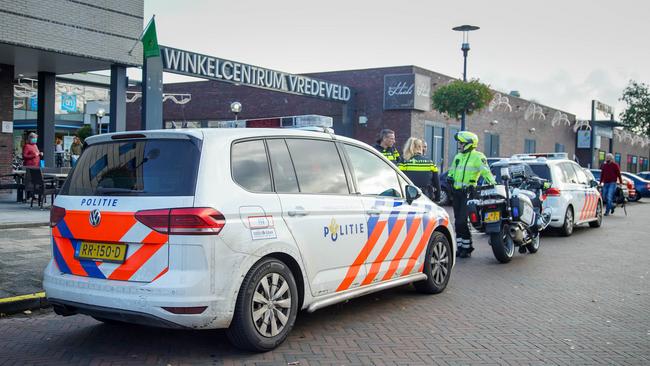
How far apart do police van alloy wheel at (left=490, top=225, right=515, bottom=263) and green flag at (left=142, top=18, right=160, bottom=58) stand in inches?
366

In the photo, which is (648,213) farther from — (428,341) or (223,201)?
(223,201)

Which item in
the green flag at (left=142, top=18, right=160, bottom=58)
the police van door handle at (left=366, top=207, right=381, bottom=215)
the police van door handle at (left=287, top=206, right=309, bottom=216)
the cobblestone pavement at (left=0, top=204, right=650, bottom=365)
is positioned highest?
the green flag at (left=142, top=18, right=160, bottom=58)

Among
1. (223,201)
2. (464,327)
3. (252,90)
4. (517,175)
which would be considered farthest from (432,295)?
(252,90)

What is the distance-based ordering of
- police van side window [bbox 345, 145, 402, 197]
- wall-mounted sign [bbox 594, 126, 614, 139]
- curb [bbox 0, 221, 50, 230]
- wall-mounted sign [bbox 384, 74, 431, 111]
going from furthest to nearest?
1. wall-mounted sign [bbox 594, 126, 614, 139]
2. wall-mounted sign [bbox 384, 74, 431, 111]
3. curb [bbox 0, 221, 50, 230]
4. police van side window [bbox 345, 145, 402, 197]

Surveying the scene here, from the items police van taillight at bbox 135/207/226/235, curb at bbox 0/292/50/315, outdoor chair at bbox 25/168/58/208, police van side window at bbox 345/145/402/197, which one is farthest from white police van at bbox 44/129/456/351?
outdoor chair at bbox 25/168/58/208

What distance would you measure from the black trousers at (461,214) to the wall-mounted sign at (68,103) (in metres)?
35.4

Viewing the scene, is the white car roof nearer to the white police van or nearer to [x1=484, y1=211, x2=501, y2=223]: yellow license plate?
the white police van

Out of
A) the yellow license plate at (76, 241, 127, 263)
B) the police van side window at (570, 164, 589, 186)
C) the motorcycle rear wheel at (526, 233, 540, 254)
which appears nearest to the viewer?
the yellow license plate at (76, 241, 127, 263)

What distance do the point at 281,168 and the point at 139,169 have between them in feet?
3.66

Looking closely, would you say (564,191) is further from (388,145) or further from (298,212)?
(298,212)

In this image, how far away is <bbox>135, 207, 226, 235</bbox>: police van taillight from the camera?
4.35 meters

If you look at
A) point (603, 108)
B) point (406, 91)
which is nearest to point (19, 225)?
point (406, 91)

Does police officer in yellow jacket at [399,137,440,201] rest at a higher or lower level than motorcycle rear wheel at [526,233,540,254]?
higher

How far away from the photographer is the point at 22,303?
614 centimetres
